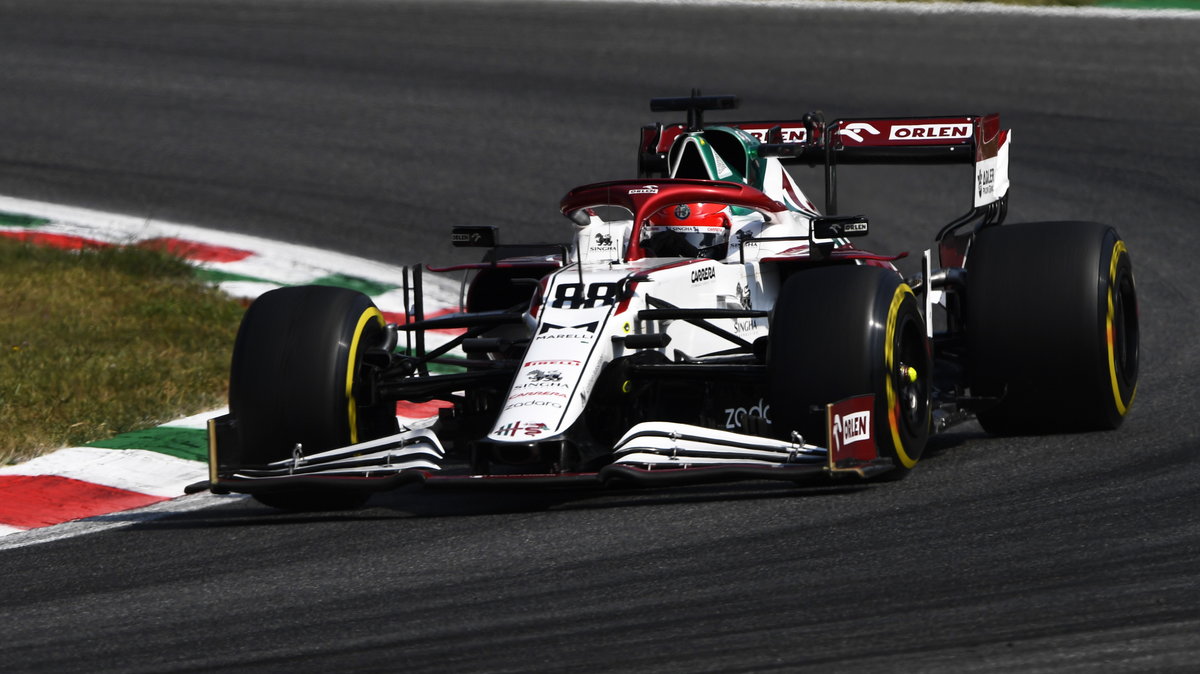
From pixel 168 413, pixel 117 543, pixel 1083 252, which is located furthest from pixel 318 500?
pixel 1083 252

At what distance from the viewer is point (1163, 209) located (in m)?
13.4

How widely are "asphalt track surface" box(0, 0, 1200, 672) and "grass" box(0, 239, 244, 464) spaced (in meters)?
1.43

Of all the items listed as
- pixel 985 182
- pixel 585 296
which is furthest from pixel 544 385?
pixel 985 182

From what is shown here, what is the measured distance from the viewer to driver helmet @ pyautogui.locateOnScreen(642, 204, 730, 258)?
330 inches

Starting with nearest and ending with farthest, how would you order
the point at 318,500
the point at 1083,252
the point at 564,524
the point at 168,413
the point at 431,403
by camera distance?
the point at 564,524 < the point at 318,500 < the point at 1083,252 < the point at 168,413 < the point at 431,403

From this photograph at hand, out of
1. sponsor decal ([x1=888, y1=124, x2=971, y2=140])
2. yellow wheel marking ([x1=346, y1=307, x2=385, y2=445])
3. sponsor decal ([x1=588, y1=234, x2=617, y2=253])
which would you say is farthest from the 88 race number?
sponsor decal ([x1=888, y1=124, x2=971, y2=140])

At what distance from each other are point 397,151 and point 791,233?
7812 mm

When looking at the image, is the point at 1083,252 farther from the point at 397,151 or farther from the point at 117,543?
the point at 397,151

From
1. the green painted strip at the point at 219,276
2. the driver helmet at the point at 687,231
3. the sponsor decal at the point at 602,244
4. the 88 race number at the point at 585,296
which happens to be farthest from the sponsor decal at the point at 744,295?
the green painted strip at the point at 219,276

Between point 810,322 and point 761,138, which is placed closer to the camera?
point 810,322

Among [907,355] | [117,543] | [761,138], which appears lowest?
[117,543]

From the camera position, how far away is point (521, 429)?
6762mm

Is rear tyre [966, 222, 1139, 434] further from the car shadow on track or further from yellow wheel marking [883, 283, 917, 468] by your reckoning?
the car shadow on track

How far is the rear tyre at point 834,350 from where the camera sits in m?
6.86
